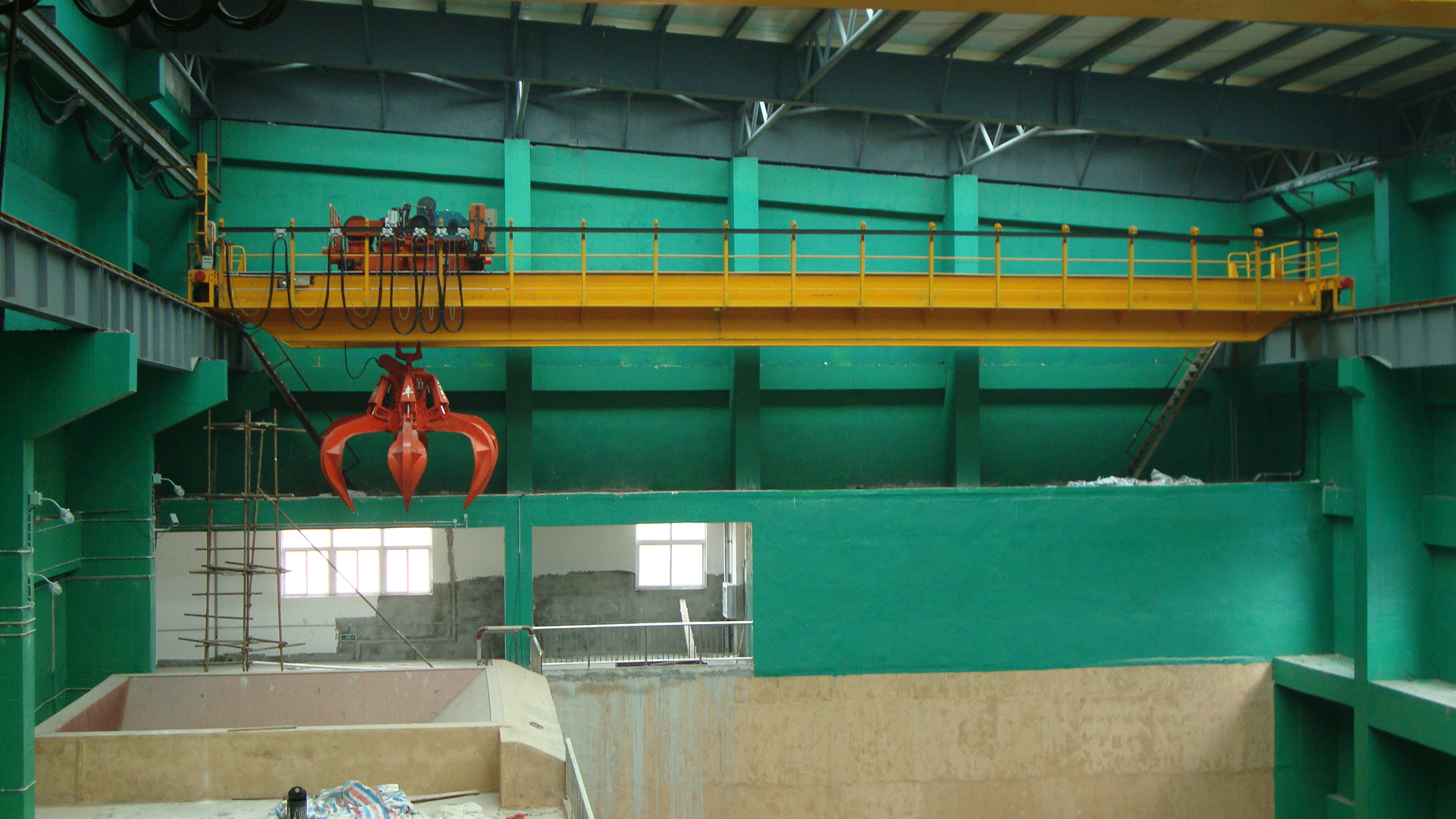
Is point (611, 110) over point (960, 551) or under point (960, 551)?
over

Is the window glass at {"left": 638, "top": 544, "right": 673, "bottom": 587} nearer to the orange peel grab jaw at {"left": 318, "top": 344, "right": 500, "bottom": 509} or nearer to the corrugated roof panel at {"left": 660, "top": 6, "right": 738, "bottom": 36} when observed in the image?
the orange peel grab jaw at {"left": 318, "top": 344, "right": 500, "bottom": 509}

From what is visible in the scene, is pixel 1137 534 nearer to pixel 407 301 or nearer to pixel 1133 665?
pixel 1133 665

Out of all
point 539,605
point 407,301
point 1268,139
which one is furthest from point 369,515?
point 1268,139

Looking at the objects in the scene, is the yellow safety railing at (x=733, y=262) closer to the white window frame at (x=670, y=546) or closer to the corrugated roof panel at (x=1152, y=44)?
the corrugated roof panel at (x=1152, y=44)

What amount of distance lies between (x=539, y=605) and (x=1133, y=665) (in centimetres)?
1069

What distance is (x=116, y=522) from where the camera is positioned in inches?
497

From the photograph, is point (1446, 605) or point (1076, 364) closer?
point (1446, 605)

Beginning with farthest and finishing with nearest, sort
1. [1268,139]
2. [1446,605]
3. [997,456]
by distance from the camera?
1. [997,456]
2. [1268,139]
3. [1446,605]

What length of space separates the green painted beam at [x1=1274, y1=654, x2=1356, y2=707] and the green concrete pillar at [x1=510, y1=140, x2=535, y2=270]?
14.7 metres

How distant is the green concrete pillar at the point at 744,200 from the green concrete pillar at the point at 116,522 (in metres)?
9.00

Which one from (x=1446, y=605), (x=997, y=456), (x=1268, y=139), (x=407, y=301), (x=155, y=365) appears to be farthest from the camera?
(x=997, y=456)

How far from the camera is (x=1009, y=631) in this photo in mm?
15812

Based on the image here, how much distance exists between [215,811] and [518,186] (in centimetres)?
1041

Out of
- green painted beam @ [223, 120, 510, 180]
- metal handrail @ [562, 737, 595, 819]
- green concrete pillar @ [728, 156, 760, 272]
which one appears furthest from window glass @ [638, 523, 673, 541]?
metal handrail @ [562, 737, 595, 819]
